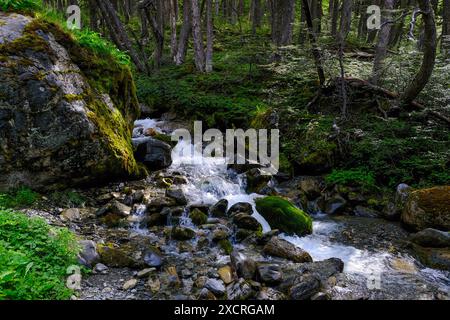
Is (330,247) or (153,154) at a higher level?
(153,154)

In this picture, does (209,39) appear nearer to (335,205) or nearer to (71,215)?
(335,205)

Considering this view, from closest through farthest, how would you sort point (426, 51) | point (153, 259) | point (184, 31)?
1. point (153, 259)
2. point (426, 51)
3. point (184, 31)

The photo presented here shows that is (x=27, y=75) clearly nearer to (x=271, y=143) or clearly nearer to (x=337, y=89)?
(x=271, y=143)

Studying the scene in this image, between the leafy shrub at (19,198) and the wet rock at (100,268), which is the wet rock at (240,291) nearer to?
the wet rock at (100,268)

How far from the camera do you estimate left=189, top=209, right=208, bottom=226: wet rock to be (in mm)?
6738

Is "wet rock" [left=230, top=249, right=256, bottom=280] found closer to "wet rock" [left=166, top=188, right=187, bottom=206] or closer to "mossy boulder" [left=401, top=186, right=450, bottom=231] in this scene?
"wet rock" [left=166, top=188, right=187, bottom=206]

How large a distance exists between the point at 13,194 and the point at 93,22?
1747cm

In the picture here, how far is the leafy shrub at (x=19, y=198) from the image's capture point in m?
5.65

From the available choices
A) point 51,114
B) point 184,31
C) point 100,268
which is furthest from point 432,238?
point 184,31

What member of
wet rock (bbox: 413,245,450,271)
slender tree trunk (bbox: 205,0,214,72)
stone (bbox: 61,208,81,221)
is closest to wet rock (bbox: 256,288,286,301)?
wet rock (bbox: 413,245,450,271)

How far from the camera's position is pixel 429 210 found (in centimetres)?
657

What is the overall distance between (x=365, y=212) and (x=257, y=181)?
108 inches

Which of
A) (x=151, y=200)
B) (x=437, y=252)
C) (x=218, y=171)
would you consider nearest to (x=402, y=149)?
(x=437, y=252)
